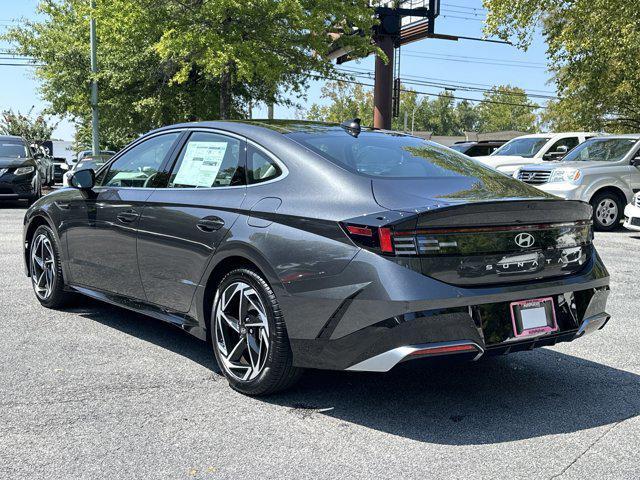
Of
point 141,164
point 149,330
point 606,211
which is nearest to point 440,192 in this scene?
point 141,164

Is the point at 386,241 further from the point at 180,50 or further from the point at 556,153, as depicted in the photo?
the point at 180,50

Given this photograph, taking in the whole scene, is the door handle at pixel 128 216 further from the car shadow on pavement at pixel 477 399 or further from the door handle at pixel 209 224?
the car shadow on pavement at pixel 477 399

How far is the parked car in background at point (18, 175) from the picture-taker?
670 inches

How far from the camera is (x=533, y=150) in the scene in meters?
18.5

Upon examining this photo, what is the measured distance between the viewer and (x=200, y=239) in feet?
14.4

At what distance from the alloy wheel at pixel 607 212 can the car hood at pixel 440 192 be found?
35.4ft

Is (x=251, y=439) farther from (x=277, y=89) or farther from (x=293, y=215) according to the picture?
(x=277, y=89)

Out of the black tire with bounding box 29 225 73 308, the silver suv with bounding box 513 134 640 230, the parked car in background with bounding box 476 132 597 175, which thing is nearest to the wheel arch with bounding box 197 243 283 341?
the black tire with bounding box 29 225 73 308

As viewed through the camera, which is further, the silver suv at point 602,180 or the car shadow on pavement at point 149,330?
the silver suv at point 602,180

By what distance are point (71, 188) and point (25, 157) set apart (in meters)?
13.1

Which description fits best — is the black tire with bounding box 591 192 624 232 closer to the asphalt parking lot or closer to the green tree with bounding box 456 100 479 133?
the asphalt parking lot

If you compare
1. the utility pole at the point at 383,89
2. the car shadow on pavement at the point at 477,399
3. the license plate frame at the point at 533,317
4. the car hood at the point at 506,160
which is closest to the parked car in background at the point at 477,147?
the car hood at the point at 506,160

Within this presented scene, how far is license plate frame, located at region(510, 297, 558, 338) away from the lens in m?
3.72

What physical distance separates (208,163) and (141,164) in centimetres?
89
